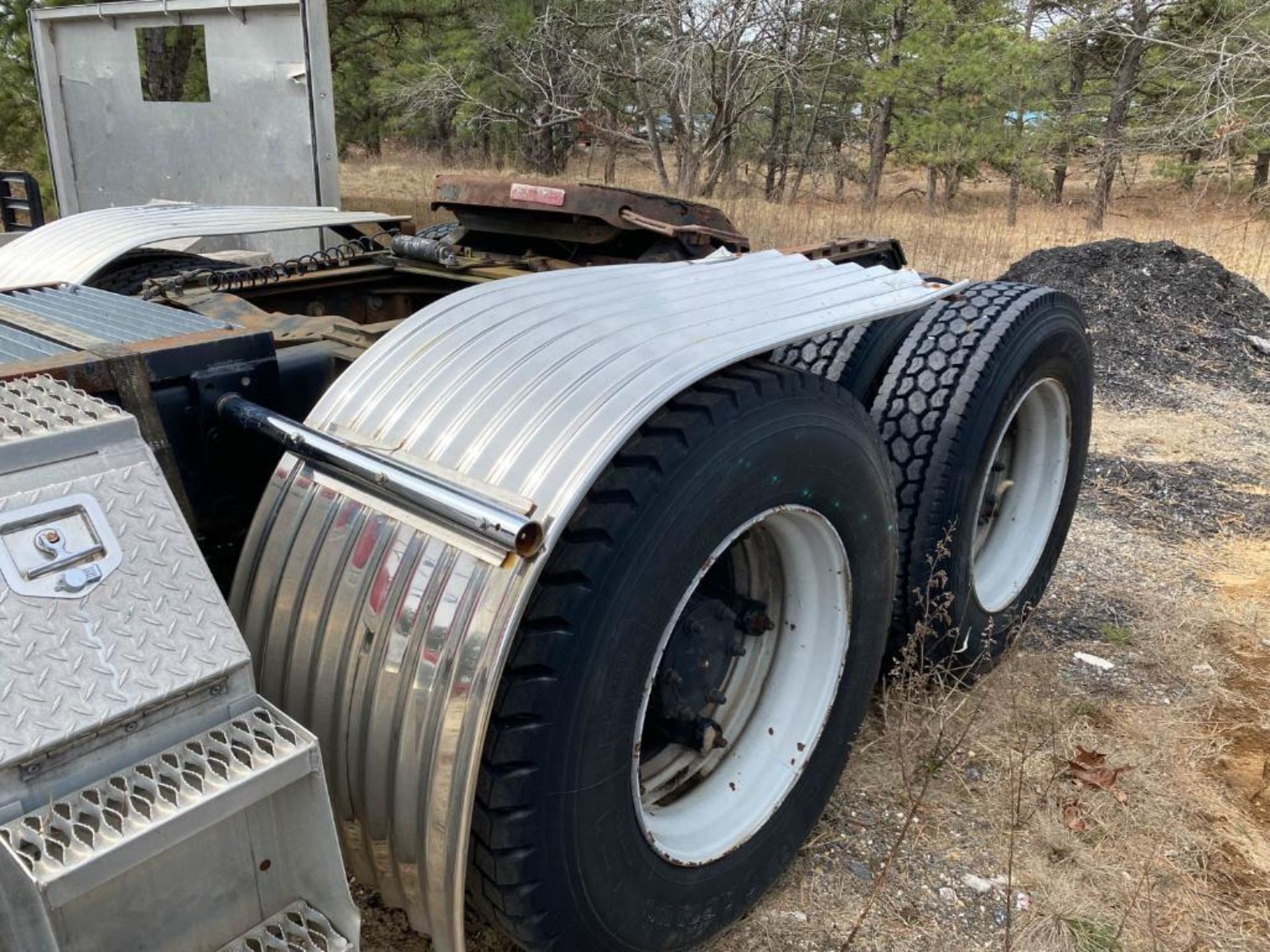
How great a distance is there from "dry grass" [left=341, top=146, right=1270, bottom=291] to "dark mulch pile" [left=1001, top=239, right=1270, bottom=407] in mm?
2089

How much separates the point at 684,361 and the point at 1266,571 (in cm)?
394

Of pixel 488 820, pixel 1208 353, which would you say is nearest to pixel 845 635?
pixel 488 820

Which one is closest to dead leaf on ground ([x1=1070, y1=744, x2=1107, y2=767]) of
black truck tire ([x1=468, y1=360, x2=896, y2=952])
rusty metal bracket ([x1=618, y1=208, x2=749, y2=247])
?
black truck tire ([x1=468, y1=360, x2=896, y2=952])

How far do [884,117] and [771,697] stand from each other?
24267 mm

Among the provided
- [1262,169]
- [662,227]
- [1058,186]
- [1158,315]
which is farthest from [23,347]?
[1262,169]

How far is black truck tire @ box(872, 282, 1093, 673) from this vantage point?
297 cm

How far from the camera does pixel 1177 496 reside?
5.46 meters

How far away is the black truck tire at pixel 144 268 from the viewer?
371cm

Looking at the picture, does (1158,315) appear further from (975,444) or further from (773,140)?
(773,140)

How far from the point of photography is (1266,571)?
181 inches

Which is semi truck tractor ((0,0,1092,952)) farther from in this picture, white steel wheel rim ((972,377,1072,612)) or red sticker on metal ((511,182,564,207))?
red sticker on metal ((511,182,564,207))

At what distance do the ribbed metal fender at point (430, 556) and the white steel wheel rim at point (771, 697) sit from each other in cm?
58

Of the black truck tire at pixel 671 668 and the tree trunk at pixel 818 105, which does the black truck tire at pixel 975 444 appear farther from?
the tree trunk at pixel 818 105

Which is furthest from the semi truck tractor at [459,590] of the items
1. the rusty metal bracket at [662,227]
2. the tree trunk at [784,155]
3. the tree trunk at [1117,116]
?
the tree trunk at [784,155]
